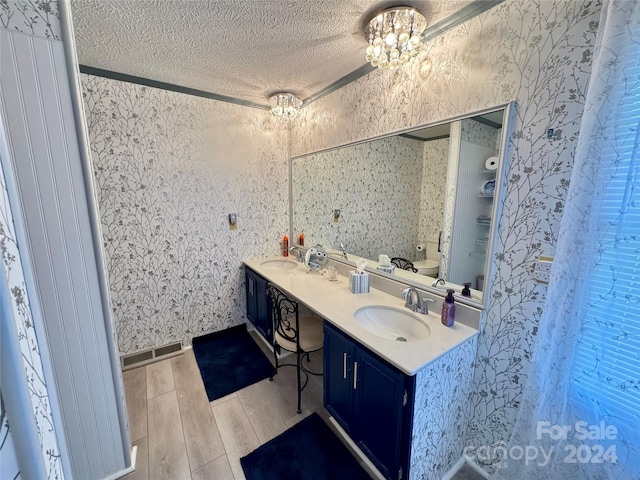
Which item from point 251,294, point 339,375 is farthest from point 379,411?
point 251,294

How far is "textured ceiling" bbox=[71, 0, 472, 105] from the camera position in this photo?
4.22 feet

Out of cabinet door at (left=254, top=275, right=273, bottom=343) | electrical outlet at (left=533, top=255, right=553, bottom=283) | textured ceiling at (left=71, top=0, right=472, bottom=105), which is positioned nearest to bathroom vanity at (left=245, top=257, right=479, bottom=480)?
electrical outlet at (left=533, top=255, right=553, bottom=283)

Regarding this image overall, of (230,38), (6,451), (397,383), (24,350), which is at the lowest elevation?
(397,383)

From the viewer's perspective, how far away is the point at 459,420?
1363 millimetres

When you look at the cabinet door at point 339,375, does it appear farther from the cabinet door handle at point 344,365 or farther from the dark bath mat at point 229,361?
the dark bath mat at point 229,361

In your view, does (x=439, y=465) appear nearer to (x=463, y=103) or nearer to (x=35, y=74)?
(x=463, y=103)

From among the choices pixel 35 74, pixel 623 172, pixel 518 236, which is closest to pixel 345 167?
pixel 518 236

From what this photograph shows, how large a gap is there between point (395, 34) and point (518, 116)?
734 millimetres

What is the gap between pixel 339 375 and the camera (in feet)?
4.71

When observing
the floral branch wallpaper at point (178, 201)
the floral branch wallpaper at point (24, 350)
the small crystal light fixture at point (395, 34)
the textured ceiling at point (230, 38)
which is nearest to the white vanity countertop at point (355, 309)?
the floral branch wallpaper at point (178, 201)

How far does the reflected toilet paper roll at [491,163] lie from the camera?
1.21 metres

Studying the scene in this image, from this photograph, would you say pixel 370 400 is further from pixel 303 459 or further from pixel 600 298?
pixel 600 298

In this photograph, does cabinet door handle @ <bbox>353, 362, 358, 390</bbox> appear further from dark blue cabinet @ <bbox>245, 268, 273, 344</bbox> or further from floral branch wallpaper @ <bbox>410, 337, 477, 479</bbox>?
dark blue cabinet @ <bbox>245, 268, 273, 344</bbox>

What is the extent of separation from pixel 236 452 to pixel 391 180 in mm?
2032
